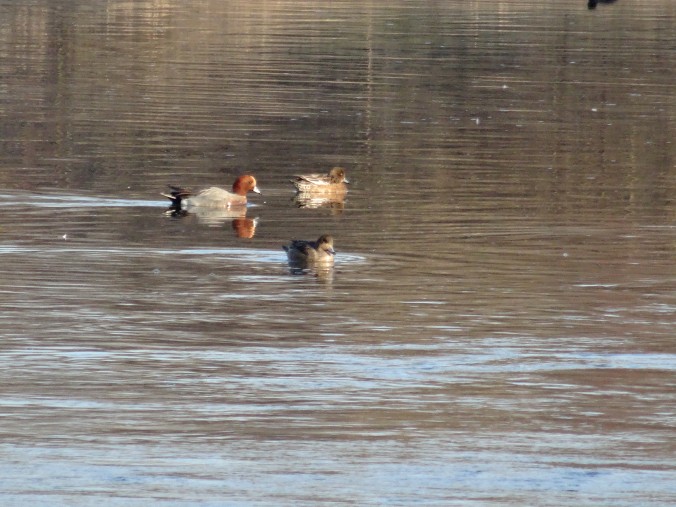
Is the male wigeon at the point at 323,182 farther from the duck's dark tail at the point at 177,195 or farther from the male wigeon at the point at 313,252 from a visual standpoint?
the male wigeon at the point at 313,252

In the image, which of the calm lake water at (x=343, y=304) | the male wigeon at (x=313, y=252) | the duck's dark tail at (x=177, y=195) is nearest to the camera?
the calm lake water at (x=343, y=304)

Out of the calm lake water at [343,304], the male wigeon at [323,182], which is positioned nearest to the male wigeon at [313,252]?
the calm lake water at [343,304]

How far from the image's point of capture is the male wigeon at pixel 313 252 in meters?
15.1

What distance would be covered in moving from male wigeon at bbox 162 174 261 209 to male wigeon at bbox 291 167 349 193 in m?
0.95

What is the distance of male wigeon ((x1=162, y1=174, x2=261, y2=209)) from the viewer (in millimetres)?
18734

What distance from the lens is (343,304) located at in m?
13.3

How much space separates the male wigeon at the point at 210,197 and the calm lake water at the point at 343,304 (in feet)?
0.89

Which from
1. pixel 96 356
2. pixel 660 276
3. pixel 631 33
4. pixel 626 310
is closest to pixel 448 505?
pixel 96 356

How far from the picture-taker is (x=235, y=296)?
13484 mm

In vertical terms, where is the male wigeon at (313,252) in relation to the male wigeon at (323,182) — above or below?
below

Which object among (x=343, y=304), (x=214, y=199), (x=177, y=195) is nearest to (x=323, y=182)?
(x=214, y=199)

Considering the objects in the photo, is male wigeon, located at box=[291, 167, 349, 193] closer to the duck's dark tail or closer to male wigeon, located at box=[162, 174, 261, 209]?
male wigeon, located at box=[162, 174, 261, 209]

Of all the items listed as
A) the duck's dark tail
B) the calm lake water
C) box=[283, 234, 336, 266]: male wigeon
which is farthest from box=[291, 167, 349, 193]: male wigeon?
box=[283, 234, 336, 266]: male wigeon

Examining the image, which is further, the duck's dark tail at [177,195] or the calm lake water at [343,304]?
the duck's dark tail at [177,195]
